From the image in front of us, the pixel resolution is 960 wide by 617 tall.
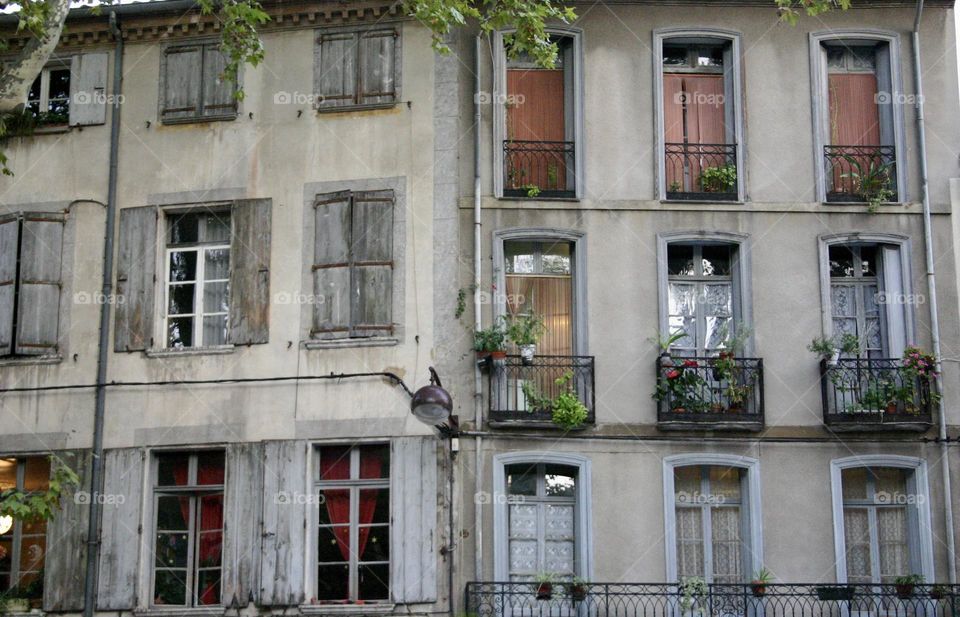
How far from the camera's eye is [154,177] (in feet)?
63.9

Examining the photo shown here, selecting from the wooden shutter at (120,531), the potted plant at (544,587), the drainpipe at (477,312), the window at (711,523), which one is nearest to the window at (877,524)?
the window at (711,523)

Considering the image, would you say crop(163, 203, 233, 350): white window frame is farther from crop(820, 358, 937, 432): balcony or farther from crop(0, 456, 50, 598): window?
crop(820, 358, 937, 432): balcony

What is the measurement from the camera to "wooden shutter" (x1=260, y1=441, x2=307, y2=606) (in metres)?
17.8

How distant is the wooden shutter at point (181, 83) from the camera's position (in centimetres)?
1962

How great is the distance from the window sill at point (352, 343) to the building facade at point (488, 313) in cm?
3

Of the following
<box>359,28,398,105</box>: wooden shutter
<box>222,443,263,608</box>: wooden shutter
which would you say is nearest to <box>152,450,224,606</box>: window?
<box>222,443,263,608</box>: wooden shutter

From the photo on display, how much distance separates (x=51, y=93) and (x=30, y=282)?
278cm

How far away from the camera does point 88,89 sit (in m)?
19.9

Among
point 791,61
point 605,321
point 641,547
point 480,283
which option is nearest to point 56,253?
point 480,283

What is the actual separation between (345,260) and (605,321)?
3.32 m

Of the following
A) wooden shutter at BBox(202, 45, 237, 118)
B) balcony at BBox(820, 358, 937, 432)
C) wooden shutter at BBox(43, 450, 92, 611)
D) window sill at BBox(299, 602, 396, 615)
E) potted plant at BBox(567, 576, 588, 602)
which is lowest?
window sill at BBox(299, 602, 396, 615)

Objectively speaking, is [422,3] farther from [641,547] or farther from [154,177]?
[641,547]

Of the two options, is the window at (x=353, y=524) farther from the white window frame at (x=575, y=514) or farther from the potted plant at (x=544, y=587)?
the potted plant at (x=544, y=587)

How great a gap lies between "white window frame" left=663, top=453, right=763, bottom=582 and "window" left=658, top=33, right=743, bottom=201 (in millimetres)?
3329
